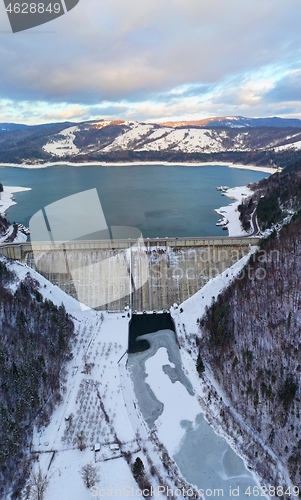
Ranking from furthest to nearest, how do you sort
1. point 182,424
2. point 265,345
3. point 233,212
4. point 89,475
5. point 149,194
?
1. point 149,194
2. point 233,212
3. point 265,345
4. point 182,424
5. point 89,475

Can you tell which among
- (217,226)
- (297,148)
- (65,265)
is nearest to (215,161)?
(297,148)

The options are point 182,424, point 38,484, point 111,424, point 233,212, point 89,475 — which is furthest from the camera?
point 233,212

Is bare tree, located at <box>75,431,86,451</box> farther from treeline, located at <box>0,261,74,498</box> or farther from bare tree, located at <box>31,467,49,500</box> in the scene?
treeline, located at <box>0,261,74,498</box>

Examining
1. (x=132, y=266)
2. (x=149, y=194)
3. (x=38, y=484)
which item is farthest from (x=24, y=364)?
(x=149, y=194)

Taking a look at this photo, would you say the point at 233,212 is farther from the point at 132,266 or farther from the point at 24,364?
the point at 24,364

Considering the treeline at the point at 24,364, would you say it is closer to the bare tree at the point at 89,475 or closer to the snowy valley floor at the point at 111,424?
the snowy valley floor at the point at 111,424

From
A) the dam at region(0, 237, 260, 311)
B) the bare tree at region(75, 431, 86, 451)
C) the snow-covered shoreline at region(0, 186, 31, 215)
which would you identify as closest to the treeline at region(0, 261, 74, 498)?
the bare tree at region(75, 431, 86, 451)

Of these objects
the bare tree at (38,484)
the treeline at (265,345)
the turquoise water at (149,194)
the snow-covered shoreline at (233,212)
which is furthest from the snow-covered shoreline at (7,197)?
the bare tree at (38,484)
